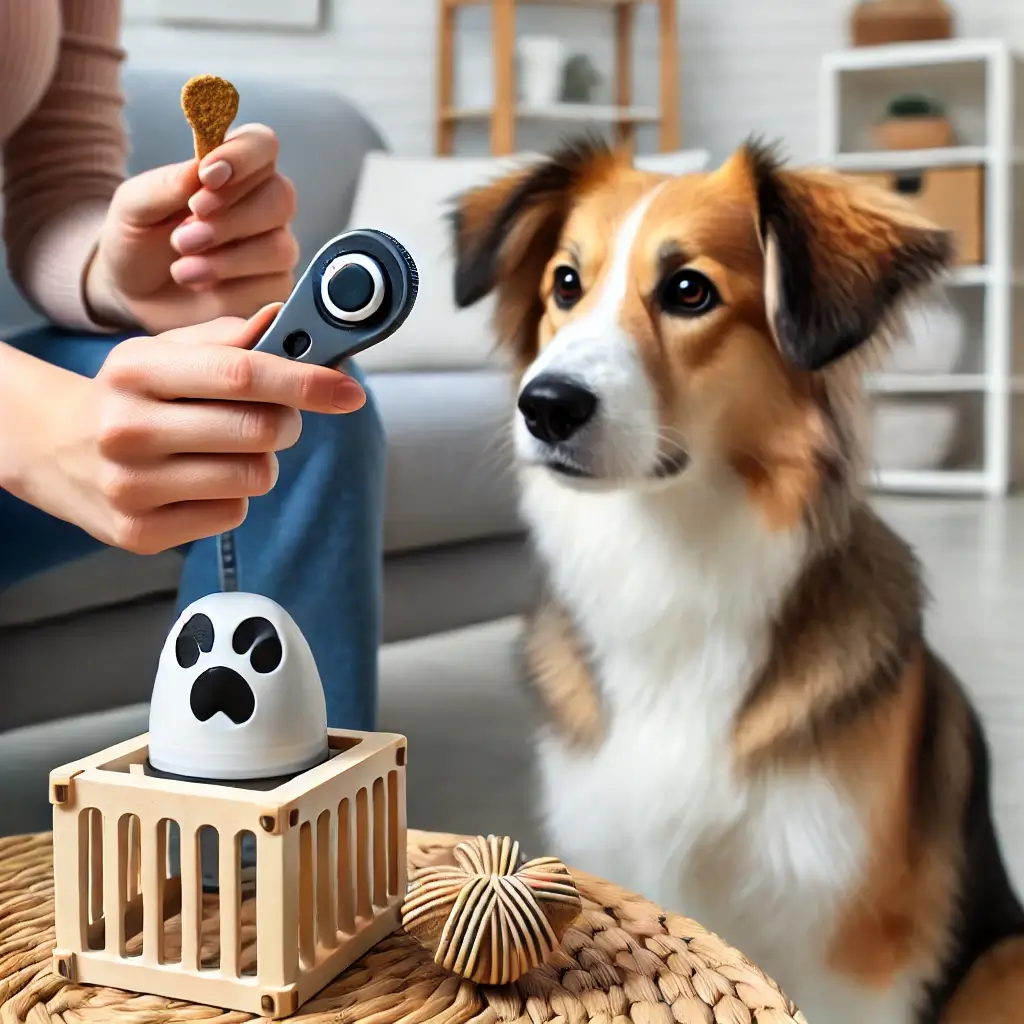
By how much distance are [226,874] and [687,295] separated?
2.17ft

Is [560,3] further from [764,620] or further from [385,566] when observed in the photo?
[764,620]

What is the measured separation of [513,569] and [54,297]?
3.20 ft

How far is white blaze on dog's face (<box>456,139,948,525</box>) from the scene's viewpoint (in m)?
0.94

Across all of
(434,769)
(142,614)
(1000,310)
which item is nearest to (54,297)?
(142,614)

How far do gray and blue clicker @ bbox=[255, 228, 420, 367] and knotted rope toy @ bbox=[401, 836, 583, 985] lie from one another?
0.22 metres

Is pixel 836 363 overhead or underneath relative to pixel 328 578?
overhead

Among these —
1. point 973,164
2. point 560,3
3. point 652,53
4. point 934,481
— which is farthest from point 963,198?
point 560,3

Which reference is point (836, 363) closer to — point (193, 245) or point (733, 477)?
point (733, 477)

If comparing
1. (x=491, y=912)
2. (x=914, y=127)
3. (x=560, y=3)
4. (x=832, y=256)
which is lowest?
(x=491, y=912)

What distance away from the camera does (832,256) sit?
989 millimetres

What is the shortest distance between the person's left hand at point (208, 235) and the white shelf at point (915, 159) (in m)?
3.26

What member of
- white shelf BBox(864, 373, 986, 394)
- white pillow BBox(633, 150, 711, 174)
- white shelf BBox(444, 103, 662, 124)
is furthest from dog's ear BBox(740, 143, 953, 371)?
white shelf BBox(444, 103, 662, 124)

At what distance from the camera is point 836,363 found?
3.34 ft

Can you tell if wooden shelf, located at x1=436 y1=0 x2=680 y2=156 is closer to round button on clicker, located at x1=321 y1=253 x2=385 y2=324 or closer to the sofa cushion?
the sofa cushion
